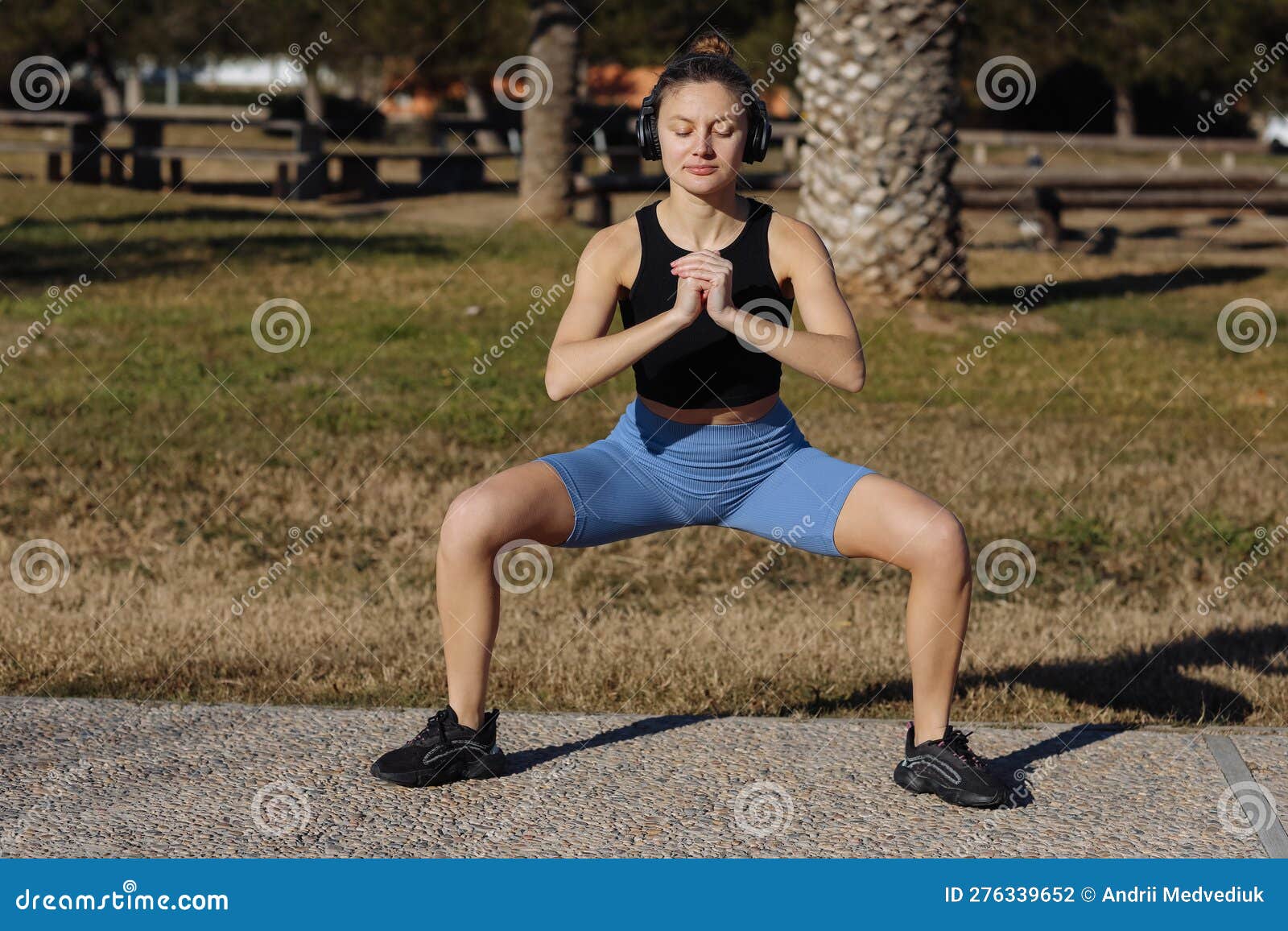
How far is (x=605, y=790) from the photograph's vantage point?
3.44 metres

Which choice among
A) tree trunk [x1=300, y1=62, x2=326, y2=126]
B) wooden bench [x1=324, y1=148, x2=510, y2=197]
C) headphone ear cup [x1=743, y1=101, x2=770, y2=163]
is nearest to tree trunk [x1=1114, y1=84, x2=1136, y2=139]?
tree trunk [x1=300, y1=62, x2=326, y2=126]

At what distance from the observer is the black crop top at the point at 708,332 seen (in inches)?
135

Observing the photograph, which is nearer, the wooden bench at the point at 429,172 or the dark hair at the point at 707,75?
the dark hair at the point at 707,75

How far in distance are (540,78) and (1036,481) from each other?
10175 millimetres

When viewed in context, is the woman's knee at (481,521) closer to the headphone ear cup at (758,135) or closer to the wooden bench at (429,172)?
the headphone ear cup at (758,135)

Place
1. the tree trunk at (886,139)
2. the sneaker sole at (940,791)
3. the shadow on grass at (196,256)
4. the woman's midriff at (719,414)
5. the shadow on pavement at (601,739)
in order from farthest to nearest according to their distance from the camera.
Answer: the shadow on grass at (196,256)
the tree trunk at (886,139)
the shadow on pavement at (601,739)
the woman's midriff at (719,414)
the sneaker sole at (940,791)

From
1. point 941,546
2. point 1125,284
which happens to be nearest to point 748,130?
point 941,546

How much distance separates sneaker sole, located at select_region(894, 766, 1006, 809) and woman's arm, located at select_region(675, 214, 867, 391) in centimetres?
90

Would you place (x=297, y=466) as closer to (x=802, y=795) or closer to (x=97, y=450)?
(x=97, y=450)

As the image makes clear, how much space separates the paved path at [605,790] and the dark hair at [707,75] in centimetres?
155

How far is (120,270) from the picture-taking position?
1100cm

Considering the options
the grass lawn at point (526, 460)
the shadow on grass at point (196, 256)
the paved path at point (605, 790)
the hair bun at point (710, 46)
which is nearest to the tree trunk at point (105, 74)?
the shadow on grass at point (196, 256)

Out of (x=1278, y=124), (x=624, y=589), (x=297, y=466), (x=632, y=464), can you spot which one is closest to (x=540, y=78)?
(x=297, y=466)

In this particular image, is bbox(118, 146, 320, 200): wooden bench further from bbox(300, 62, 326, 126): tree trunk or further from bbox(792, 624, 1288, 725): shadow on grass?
bbox(300, 62, 326, 126): tree trunk
